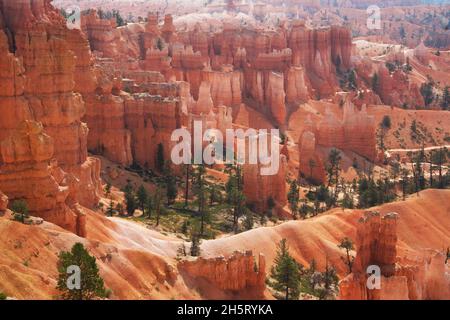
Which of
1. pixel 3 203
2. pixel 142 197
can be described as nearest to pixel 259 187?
pixel 142 197

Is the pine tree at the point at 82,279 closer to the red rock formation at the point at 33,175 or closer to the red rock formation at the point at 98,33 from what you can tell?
the red rock formation at the point at 33,175

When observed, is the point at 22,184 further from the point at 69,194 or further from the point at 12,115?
the point at 12,115

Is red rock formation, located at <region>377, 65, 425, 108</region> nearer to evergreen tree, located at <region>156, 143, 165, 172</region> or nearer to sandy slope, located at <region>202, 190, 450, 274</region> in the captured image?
sandy slope, located at <region>202, 190, 450, 274</region>

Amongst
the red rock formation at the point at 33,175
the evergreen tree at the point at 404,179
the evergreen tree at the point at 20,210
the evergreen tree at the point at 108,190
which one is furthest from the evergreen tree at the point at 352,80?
the evergreen tree at the point at 20,210

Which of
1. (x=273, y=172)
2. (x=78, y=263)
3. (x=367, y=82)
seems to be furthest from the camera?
(x=367, y=82)

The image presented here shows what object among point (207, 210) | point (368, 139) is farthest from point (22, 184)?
point (368, 139)

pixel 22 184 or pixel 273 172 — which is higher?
pixel 22 184

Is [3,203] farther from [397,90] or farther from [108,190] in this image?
[397,90]
